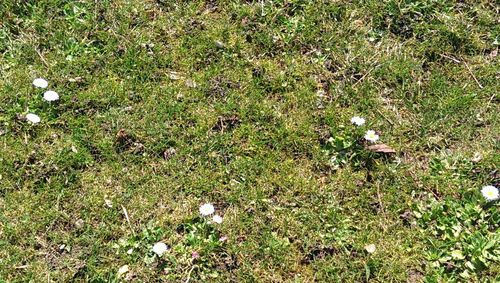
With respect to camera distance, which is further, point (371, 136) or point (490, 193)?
point (371, 136)

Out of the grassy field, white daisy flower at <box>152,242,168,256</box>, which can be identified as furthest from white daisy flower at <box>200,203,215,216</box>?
white daisy flower at <box>152,242,168,256</box>

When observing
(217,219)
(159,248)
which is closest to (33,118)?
(159,248)

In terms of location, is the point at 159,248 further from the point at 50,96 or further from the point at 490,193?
the point at 490,193

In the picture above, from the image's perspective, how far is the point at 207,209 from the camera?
3150 millimetres

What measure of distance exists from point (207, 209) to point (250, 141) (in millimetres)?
529

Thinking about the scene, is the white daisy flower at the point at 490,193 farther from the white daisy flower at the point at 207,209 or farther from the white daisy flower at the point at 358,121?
the white daisy flower at the point at 207,209

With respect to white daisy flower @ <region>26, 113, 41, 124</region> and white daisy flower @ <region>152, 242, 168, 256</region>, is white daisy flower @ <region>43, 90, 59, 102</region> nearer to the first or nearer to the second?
white daisy flower @ <region>26, 113, 41, 124</region>

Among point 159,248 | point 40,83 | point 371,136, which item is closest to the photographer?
point 159,248

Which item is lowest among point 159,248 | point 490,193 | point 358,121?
point 159,248

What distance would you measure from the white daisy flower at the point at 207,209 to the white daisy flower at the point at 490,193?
1.49 metres

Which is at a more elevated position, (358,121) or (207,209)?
(358,121)

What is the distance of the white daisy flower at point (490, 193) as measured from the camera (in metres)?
3.15

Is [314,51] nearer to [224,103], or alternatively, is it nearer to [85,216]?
[224,103]

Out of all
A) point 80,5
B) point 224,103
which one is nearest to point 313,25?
point 224,103
